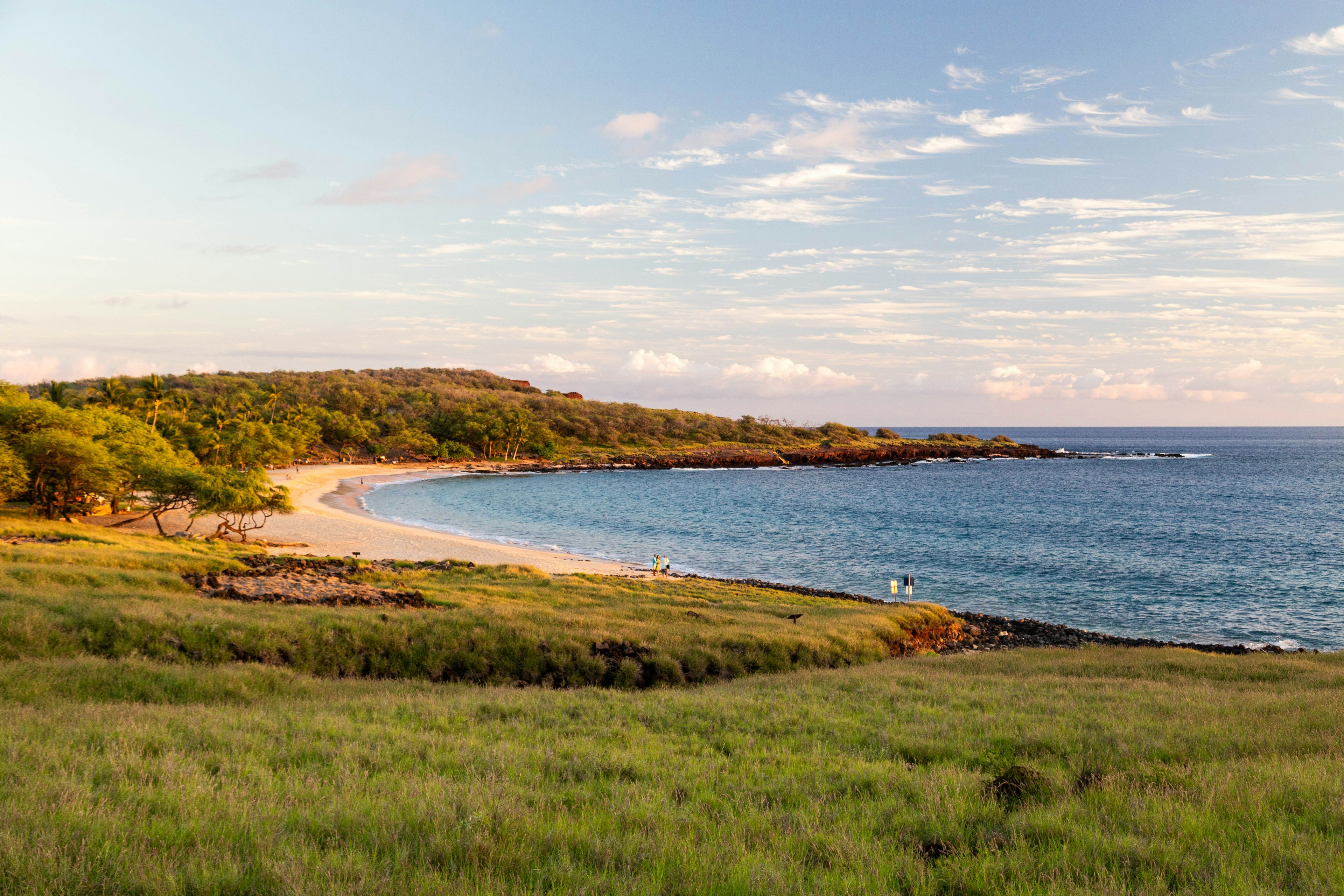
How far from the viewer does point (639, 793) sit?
286 inches

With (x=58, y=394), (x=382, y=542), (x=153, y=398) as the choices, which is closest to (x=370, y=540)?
(x=382, y=542)

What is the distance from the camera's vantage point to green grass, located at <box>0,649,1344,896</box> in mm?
4926

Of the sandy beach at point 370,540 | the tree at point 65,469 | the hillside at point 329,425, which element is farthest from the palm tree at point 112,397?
the tree at point 65,469

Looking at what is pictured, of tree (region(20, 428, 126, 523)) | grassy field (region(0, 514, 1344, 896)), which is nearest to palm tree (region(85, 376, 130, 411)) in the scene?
tree (region(20, 428, 126, 523))

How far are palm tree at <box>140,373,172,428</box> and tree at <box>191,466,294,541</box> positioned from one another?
89.0 ft

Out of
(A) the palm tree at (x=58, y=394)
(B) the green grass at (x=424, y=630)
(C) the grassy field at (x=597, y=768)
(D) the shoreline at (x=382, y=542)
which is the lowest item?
(D) the shoreline at (x=382, y=542)

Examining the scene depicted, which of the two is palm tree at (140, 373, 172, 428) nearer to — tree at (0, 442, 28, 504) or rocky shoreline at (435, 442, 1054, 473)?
tree at (0, 442, 28, 504)

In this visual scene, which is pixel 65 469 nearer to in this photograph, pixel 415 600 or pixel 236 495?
pixel 236 495

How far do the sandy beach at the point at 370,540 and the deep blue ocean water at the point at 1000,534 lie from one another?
430 cm

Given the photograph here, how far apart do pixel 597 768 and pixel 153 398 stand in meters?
82.6

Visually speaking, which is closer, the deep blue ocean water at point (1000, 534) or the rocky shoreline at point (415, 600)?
the rocky shoreline at point (415, 600)

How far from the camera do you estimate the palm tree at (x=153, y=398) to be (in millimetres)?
70062

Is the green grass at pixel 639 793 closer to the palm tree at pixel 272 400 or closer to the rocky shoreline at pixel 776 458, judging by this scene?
the rocky shoreline at pixel 776 458

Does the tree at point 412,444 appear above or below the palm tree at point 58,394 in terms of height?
below
